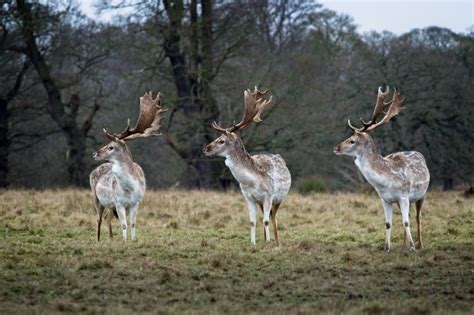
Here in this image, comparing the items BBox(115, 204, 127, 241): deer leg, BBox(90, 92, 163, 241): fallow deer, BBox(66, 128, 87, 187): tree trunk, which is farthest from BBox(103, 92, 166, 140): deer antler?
BBox(66, 128, 87, 187): tree trunk

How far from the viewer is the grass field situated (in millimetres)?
7363

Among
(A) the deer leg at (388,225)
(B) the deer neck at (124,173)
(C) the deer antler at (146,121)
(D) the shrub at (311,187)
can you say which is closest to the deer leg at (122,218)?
(B) the deer neck at (124,173)

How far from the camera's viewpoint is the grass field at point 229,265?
7.36 metres

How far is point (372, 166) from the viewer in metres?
10.8

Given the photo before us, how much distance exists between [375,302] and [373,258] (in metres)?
2.71

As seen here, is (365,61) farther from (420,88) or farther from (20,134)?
(20,134)

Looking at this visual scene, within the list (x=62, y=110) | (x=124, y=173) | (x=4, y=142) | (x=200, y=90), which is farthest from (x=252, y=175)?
(x=4, y=142)

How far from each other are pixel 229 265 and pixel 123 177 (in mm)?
2934

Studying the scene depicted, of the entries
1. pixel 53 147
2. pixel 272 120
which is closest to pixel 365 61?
pixel 272 120

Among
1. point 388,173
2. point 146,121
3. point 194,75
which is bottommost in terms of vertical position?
point 388,173

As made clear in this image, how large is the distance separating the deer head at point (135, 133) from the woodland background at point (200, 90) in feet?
32.5

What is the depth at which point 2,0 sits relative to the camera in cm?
2328

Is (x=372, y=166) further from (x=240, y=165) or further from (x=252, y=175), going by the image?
(x=240, y=165)

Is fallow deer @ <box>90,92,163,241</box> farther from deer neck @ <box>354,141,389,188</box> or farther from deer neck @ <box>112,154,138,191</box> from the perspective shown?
deer neck @ <box>354,141,389,188</box>
